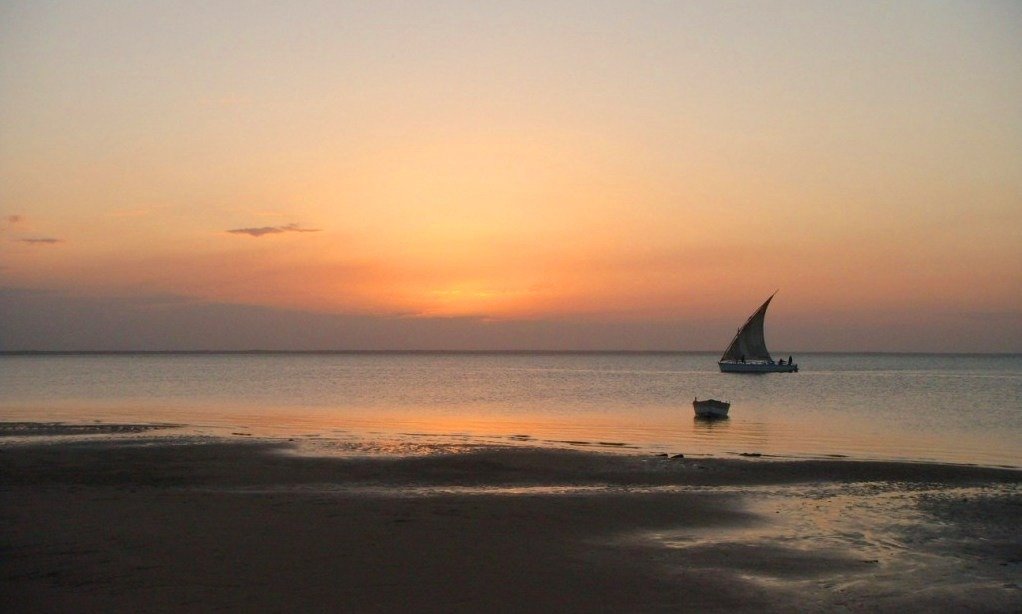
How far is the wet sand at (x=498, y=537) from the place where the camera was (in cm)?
1076

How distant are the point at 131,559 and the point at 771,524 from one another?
35.6ft

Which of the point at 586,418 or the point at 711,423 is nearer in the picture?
the point at 711,423

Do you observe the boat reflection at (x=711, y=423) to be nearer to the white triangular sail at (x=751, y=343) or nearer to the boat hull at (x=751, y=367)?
the white triangular sail at (x=751, y=343)

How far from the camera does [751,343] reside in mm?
110875

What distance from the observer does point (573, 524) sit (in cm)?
1538

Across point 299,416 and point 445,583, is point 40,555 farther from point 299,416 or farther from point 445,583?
point 299,416

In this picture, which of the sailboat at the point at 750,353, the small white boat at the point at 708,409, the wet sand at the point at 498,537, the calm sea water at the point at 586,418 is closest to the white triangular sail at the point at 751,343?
the sailboat at the point at 750,353

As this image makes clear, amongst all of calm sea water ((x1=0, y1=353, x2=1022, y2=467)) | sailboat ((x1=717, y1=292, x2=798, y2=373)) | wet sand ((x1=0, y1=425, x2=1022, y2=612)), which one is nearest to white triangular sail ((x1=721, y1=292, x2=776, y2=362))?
sailboat ((x1=717, y1=292, x2=798, y2=373))

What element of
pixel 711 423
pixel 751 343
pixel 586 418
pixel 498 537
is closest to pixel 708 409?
pixel 711 423

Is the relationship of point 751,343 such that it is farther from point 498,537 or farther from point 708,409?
point 498,537

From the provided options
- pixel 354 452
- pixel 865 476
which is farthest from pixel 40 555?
pixel 865 476

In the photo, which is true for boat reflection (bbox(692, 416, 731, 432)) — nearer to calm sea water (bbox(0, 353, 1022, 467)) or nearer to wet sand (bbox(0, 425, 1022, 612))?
calm sea water (bbox(0, 353, 1022, 467))

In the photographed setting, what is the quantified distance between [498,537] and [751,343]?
102m

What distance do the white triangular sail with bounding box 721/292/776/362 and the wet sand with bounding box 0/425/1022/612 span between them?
8353 cm
